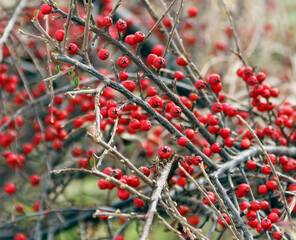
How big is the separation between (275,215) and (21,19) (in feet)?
7.85

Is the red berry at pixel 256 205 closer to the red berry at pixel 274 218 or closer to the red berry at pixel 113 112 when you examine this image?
the red berry at pixel 274 218

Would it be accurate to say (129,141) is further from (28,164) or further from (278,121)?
(278,121)

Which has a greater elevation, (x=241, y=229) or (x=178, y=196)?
(x=241, y=229)

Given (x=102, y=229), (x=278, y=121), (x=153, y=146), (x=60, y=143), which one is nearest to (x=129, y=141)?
(x=153, y=146)

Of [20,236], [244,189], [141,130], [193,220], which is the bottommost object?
[20,236]

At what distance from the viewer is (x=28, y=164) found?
3.15 meters

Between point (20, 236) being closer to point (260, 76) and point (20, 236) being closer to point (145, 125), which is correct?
point (145, 125)

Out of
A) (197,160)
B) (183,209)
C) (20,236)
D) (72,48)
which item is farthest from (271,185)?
(20,236)

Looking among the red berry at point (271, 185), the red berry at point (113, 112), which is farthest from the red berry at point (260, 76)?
the red berry at point (113, 112)

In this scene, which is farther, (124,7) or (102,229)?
(124,7)

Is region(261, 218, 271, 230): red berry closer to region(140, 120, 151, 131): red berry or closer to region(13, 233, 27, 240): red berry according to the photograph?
region(140, 120, 151, 131): red berry

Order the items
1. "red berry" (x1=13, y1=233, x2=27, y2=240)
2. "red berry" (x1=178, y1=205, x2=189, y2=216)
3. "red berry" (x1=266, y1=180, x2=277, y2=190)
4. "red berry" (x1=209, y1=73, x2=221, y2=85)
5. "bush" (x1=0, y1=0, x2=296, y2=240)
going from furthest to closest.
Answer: "red berry" (x1=13, y1=233, x2=27, y2=240) → "red berry" (x1=178, y1=205, x2=189, y2=216) → "red berry" (x1=209, y1=73, x2=221, y2=85) → "red berry" (x1=266, y1=180, x2=277, y2=190) → "bush" (x1=0, y1=0, x2=296, y2=240)

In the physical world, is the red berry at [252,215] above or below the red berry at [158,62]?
below

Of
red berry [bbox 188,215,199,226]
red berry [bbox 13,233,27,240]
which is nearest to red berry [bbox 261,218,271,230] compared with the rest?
red berry [bbox 188,215,199,226]
